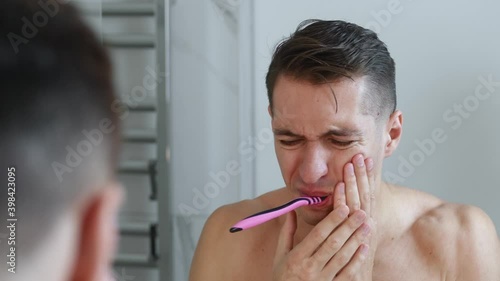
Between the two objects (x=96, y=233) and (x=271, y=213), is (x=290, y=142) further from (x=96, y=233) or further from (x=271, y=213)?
(x=96, y=233)

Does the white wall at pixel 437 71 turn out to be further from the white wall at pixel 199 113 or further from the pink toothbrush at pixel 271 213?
the pink toothbrush at pixel 271 213

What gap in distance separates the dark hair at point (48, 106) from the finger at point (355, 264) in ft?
2.28

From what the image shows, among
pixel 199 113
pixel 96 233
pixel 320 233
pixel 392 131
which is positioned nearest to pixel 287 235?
pixel 320 233

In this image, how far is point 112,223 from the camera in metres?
0.25

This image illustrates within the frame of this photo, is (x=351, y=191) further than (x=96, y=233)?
Yes

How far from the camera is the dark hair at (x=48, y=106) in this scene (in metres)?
0.25

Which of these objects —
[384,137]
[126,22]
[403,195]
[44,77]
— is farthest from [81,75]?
[403,195]

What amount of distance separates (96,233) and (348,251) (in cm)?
69

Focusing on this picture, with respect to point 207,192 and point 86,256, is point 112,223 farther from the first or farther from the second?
point 207,192

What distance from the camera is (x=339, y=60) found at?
3.14ft

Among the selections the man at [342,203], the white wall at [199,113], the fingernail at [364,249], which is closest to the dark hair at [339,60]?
the man at [342,203]

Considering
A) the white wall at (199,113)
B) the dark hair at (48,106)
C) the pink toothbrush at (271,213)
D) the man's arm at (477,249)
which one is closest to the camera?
the dark hair at (48,106)

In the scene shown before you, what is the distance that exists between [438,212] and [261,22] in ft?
2.15

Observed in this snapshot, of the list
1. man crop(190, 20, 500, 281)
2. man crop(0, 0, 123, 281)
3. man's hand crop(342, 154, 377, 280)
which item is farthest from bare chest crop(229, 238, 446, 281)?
man crop(0, 0, 123, 281)
